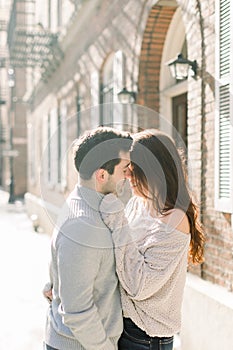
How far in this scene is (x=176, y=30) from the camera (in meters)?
6.58

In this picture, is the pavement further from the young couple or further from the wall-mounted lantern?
the young couple

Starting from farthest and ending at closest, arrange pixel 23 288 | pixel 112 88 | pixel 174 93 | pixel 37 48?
pixel 37 48, pixel 112 88, pixel 23 288, pixel 174 93

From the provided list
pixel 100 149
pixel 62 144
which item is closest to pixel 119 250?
pixel 100 149

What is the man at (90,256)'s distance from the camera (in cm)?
214

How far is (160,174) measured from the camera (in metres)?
2.39

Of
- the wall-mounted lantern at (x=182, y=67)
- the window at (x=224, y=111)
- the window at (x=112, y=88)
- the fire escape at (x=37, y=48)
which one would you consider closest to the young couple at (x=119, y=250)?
the window at (x=224, y=111)

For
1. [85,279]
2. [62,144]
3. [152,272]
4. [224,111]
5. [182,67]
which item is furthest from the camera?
[62,144]

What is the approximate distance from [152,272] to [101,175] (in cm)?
46

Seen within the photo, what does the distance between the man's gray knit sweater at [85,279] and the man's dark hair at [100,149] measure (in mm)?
122

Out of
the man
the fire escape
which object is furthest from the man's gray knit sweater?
the fire escape

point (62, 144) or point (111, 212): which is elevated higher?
point (62, 144)

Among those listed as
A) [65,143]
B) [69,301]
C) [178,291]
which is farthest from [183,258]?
[65,143]

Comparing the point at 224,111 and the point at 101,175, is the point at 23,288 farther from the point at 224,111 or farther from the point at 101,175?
the point at 101,175

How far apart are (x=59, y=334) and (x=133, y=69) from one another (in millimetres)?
5218
